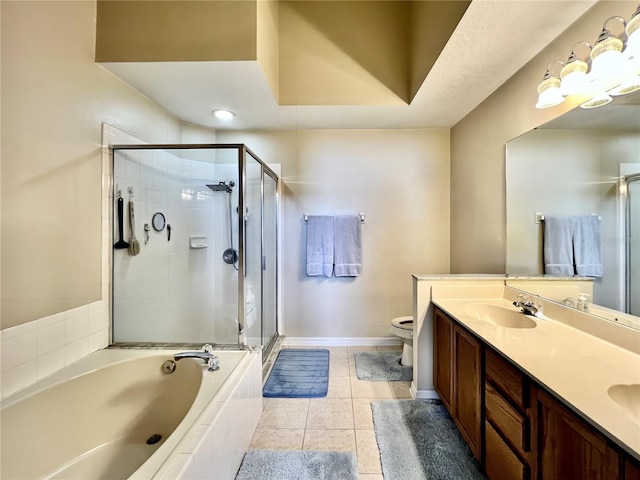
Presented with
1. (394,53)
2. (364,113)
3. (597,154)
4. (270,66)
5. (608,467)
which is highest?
(394,53)

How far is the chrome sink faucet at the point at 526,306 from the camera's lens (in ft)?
5.24

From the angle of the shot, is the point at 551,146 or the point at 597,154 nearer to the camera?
the point at 597,154

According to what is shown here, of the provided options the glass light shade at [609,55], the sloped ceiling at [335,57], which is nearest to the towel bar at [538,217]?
the glass light shade at [609,55]

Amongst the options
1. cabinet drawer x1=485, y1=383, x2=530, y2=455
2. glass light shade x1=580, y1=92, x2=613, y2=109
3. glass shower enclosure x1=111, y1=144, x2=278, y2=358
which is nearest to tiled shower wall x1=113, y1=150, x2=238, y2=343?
glass shower enclosure x1=111, y1=144, x2=278, y2=358

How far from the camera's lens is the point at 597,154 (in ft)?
4.34

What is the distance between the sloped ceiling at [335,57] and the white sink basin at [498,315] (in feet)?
4.71

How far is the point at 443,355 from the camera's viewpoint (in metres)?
1.82

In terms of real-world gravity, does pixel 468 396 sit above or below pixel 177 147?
below

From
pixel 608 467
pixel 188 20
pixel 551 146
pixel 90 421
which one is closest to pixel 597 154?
pixel 551 146

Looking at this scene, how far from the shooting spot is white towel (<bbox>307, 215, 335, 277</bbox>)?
2854 millimetres

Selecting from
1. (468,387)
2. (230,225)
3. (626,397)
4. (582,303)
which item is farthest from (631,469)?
(230,225)

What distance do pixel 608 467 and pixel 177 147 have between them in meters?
2.52

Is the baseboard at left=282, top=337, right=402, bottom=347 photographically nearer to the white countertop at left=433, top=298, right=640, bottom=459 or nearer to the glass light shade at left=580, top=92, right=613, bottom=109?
the white countertop at left=433, top=298, right=640, bottom=459

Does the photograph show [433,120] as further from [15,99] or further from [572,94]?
[15,99]
